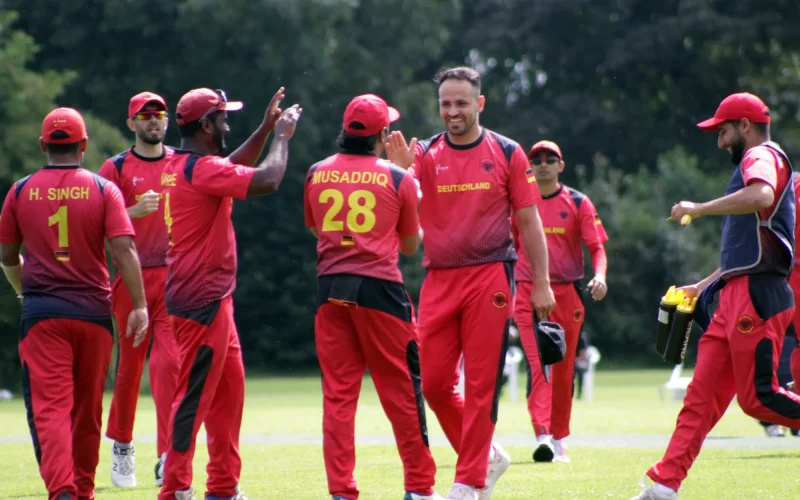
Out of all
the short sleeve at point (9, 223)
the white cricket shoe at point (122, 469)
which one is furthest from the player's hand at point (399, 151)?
the white cricket shoe at point (122, 469)

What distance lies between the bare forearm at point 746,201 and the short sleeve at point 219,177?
2.63 metres

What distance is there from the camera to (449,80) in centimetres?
857

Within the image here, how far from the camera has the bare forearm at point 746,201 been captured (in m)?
8.10

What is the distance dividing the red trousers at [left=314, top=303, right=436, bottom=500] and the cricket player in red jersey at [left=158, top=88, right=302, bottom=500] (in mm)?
604

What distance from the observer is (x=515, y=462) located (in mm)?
11992

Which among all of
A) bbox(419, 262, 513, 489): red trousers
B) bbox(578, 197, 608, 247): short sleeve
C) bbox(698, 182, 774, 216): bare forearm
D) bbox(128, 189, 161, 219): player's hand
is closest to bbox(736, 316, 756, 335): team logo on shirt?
bbox(698, 182, 774, 216): bare forearm

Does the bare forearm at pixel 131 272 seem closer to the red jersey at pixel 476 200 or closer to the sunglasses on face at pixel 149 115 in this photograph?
the red jersey at pixel 476 200

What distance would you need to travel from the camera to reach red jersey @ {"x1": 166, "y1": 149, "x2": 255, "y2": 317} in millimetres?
8086

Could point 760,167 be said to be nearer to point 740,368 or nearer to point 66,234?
point 740,368

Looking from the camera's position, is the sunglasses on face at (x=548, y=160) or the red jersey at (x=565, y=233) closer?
the red jersey at (x=565, y=233)

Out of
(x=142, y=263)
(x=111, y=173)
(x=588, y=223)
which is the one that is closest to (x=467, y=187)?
(x=142, y=263)

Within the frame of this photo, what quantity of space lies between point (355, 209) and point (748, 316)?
243cm

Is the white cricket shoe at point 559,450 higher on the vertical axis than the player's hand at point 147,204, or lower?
lower

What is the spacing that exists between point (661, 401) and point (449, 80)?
1524cm
